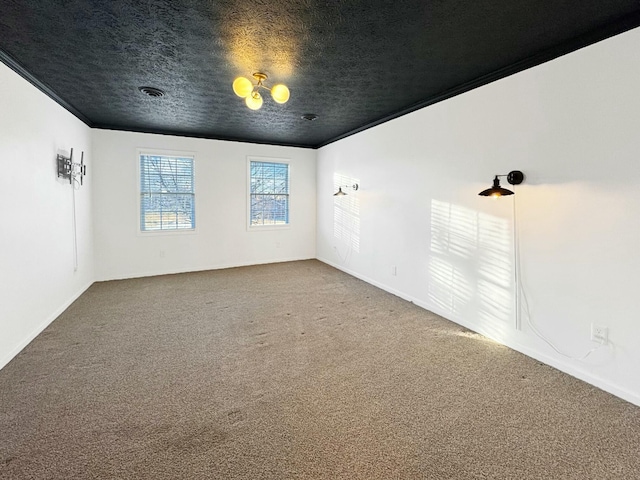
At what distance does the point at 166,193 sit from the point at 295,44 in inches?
162

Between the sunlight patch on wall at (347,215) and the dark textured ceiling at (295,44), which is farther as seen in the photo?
the sunlight patch on wall at (347,215)

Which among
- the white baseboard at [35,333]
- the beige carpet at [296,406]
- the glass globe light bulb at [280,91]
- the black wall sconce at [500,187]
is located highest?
the glass globe light bulb at [280,91]

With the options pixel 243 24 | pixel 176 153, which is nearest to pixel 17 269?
pixel 243 24

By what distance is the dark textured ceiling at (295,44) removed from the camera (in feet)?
6.82

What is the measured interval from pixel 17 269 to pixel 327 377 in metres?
2.85

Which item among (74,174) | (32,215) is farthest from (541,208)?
(74,174)

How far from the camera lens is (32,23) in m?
2.27

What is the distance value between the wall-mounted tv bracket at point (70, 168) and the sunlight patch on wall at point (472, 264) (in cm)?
442

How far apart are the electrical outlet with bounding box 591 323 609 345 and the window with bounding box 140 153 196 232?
5689 mm

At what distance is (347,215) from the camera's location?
5801mm

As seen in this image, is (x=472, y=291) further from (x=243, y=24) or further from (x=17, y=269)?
(x=17, y=269)

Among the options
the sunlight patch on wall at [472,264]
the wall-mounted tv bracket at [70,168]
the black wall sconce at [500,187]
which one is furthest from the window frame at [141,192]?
the black wall sconce at [500,187]

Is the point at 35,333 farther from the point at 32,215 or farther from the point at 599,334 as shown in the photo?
the point at 599,334

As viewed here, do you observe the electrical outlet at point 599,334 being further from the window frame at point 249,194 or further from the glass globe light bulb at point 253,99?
the window frame at point 249,194
